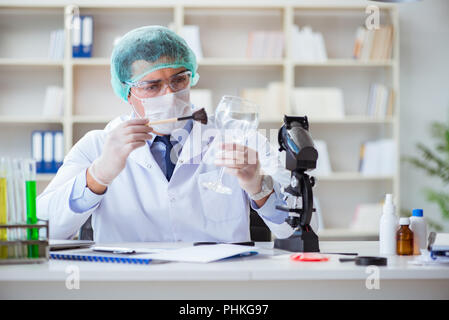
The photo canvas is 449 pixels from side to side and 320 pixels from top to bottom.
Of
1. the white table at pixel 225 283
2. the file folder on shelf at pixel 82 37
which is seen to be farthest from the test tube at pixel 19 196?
the file folder on shelf at pixel 82 37

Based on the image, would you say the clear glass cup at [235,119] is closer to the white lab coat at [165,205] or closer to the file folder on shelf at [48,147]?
the white lab coat at [165,205]

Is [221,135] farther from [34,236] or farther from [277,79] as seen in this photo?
[277,79]

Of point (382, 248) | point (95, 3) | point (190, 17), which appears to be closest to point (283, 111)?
point (190, 17)

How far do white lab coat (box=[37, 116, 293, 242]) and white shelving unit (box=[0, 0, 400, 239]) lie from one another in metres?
2.20

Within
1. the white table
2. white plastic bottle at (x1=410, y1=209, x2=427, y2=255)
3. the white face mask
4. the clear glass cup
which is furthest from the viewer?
the white face mask

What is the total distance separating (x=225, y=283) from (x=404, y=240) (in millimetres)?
562

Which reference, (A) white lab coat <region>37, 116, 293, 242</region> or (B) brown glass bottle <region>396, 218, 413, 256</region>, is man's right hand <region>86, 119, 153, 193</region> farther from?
(B) brown glass bottle <region>396, 218, 413, 256</region>

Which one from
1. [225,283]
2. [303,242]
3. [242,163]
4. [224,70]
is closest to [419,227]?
[303,242]

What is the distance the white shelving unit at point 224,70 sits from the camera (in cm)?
409

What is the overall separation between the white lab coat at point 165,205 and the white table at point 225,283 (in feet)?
2.66

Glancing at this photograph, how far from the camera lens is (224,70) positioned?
170 inches

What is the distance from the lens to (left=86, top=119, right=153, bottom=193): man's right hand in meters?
1.52

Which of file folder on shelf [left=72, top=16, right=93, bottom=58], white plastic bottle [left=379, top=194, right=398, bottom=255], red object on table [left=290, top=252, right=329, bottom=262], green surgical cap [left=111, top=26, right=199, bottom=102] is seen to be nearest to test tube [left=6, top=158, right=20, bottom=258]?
red object on table [left=290, top=252, right=329, bottom=262]
